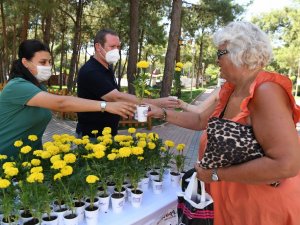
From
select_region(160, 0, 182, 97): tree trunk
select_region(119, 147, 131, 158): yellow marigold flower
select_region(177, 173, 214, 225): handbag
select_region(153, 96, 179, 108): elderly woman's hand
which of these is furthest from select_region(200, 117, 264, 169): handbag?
select_region(160, 0, 182, 97): tree trunk

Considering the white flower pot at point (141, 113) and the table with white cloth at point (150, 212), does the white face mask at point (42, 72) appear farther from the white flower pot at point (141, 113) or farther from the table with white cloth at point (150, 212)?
the table with white cloth at point (150, 212)

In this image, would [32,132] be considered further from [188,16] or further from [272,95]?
[188,16]

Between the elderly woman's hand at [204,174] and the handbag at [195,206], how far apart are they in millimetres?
69

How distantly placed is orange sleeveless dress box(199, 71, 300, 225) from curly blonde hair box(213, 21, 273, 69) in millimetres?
94

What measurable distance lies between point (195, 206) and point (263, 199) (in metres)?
0.36

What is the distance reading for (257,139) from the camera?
5.24 feet

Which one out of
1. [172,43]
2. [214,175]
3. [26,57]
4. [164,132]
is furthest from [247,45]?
[172,43]

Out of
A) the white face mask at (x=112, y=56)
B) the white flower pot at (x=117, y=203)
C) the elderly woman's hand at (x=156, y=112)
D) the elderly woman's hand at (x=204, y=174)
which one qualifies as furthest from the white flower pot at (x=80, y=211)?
the white face mask at (x=112, y=56)

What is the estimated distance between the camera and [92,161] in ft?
6.99

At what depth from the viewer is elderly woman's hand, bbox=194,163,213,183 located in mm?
1778

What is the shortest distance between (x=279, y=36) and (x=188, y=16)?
2535 cm

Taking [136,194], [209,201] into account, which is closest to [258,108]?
Result: [209,201]

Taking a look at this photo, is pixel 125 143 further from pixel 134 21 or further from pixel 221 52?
pixel 134 21

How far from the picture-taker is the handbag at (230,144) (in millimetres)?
1622
